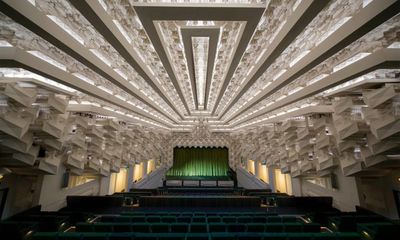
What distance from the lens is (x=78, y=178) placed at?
1185 centimetres

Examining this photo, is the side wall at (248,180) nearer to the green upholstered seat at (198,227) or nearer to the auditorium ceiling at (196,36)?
the green upholstered seat at (198,227)

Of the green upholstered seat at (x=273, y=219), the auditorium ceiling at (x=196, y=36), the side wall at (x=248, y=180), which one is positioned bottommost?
the green upholstered seat at (x=273, y=219)

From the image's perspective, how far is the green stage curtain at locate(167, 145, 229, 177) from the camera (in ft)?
90.1

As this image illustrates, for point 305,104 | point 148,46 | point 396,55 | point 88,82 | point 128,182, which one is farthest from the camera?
point 128,182

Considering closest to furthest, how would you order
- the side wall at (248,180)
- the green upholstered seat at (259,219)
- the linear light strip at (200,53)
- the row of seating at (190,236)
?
the linear light strip at (200,53) < the row of seating at (190,236) < the green upholstered seat at (259,219) < the side wall at (248,180)

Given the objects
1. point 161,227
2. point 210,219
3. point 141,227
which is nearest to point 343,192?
point 210,219

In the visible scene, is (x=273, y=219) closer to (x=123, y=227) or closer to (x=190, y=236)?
(x=190, y=236)

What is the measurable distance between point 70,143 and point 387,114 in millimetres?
12267

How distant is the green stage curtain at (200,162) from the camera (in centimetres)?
2745

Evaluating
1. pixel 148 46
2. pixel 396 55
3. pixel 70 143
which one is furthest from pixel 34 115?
pixel 396 55

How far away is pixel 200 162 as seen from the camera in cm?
2862

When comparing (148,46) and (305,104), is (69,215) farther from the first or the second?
(305,104)

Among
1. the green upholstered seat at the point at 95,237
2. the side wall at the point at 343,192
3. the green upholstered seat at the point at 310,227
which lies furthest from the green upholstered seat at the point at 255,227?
the side wall at the point at 343,192

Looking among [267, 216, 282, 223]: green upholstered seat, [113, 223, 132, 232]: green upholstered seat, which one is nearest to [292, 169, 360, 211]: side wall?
[267, 216, 282, 223]: green upholstered seat
